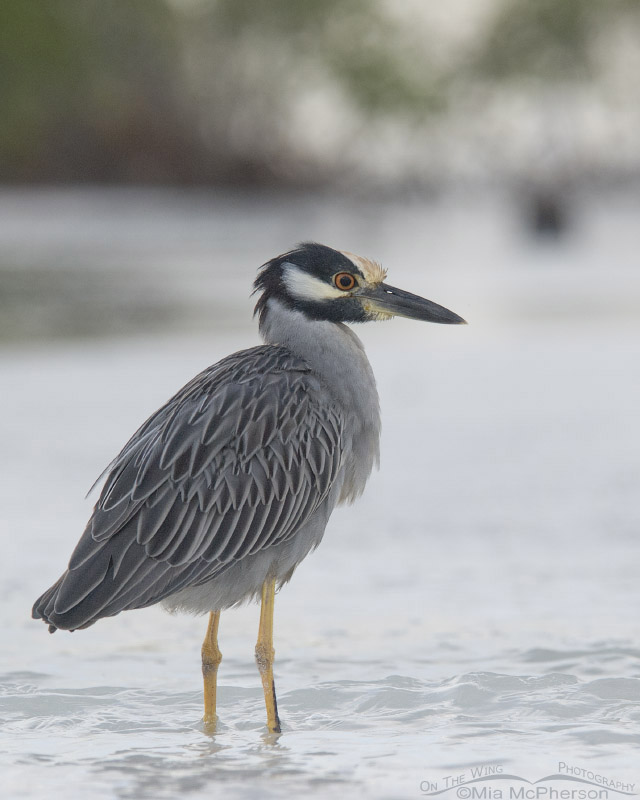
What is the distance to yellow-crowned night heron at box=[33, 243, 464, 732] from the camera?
166 inches

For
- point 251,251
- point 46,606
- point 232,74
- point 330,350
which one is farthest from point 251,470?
point 232,74

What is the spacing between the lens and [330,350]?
4.77 meters

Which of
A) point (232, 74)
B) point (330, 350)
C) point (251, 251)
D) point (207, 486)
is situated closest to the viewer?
point (207, 486)

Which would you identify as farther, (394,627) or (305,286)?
(394,627)

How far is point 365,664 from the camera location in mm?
4832

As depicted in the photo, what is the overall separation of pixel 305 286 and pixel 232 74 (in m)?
42.0

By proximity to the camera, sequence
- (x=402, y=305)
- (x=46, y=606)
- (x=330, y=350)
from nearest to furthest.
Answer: (x=46, y=606), (x=330, y=350), (x=402, y=305)

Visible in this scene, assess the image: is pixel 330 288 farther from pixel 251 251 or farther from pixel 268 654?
pixel 251 251

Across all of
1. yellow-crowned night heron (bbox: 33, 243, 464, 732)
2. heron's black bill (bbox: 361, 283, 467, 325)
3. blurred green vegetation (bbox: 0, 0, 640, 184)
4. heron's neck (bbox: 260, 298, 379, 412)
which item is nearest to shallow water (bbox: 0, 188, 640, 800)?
yellow-crowned night heron (bbox: 33, 243, 464, 732)

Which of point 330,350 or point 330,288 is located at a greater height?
point 330,288

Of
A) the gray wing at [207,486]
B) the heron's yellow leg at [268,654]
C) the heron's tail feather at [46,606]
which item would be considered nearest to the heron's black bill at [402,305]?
the gray wing at [207,486]

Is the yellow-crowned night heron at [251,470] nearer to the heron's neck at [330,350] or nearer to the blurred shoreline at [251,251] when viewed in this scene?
the heron's neck at [330,350]

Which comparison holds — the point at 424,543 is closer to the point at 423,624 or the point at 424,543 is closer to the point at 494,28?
the point at 423,624

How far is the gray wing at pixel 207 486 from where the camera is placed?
417 centimetres
